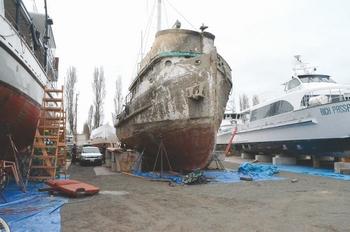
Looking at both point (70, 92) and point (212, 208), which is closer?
point (212, 208)

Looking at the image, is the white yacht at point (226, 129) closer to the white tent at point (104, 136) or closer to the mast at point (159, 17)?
the white tent at point (104, 136)

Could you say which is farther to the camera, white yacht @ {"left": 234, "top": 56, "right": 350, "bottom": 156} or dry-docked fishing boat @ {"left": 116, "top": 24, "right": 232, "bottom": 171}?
white yacht @ {"left": 234, "top": 56, "right": 350, "bottom": 156}

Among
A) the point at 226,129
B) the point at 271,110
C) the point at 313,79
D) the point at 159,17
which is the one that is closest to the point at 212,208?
the point at 159,17

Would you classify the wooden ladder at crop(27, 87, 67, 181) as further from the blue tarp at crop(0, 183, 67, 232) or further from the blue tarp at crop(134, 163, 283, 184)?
the blue tarp at crop(134, 163, 283, 184)

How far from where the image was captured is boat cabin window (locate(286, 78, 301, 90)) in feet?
56.8

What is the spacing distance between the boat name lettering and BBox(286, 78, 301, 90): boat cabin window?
3.86 m

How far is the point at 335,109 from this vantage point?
42.6ft

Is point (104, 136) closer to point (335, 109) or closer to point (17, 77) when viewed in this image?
point (335, 109)

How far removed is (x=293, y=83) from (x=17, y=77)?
1385 centimetres

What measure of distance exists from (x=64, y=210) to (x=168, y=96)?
18.8 feet

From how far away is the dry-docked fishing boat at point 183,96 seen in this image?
425 inches

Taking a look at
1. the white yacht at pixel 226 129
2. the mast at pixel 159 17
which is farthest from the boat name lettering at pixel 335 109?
the white yacht at pixel 226 129

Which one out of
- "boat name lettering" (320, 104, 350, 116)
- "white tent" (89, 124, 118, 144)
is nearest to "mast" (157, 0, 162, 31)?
"boat name lettering" (320, 104, 350, 116)

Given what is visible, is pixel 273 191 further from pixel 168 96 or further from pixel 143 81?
pixel 143 81
